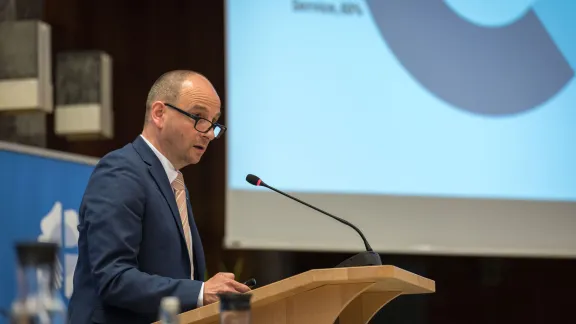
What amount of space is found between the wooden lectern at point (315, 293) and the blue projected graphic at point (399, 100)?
223 cm

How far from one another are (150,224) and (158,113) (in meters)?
0.40

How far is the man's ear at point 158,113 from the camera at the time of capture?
8.76 ft

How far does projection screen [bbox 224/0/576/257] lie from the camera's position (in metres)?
4.55

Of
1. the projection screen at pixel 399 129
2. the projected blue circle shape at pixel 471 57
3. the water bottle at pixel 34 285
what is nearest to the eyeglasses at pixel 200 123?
the water bottle at pixel 34 285

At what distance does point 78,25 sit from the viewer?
5426mm

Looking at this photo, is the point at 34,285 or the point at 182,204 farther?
the point at 182,204

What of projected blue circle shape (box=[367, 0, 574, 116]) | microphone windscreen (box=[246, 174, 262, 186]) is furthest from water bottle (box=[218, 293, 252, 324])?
projected blue circle shape (box=[367, 0, 574, 116])

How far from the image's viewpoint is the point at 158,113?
2684 mm

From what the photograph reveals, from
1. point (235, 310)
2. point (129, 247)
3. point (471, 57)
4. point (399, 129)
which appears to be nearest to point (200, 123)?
point (129, 247)

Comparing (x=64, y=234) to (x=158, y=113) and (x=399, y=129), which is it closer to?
(x=158, y=113)

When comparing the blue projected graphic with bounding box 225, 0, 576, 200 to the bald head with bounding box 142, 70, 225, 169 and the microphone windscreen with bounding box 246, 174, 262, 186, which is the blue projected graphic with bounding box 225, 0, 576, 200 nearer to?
the bald head with bounding box 142, 70, 225, 169

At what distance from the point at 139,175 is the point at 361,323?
2.42 ft

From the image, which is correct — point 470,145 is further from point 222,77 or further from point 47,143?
point 47,143

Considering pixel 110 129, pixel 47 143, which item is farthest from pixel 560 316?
pixel 47 143
